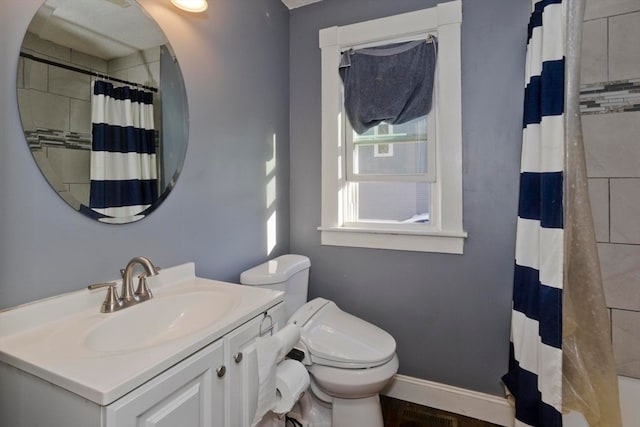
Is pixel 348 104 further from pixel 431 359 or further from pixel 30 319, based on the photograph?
pixel 30 319

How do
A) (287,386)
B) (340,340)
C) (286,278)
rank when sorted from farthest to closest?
(286,278) → (340,340) → (287,386)

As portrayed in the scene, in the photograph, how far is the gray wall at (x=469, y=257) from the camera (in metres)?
1.57

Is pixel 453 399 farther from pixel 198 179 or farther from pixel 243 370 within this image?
pixel 198 179

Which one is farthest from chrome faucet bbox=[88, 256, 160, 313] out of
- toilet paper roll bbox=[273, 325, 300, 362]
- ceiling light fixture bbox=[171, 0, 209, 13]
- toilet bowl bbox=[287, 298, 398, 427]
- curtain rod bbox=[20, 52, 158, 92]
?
ceiling light fixture bbox=[171, 0, 209, 13]

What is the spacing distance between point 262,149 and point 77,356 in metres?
1.29

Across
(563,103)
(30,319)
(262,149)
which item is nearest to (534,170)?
(563,103)

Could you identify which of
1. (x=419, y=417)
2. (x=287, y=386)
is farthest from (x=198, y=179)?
(x=419, y=417)

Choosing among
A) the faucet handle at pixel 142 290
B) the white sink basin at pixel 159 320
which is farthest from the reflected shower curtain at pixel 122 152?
the white sink basin at pixel 159 320

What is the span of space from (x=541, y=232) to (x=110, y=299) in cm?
156

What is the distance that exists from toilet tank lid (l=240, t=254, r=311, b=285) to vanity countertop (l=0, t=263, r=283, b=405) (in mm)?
253

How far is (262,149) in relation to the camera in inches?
69.4

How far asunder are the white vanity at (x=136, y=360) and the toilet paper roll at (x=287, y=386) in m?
0.13

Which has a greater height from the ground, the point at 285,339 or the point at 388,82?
the point at 388,82

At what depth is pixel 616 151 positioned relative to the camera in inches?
55.8
